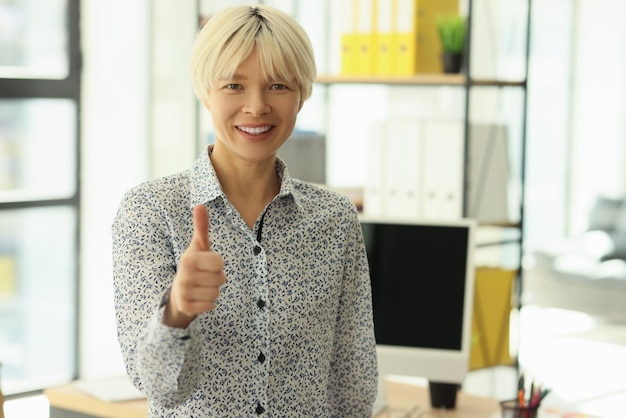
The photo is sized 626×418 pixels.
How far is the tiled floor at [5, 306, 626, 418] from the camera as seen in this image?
4523 mm

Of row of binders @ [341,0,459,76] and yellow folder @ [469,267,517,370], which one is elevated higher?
row of binders @ [341,0,459,76]

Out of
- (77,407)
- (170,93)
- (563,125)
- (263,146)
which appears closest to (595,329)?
(563,125)

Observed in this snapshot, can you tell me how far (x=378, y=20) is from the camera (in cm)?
366

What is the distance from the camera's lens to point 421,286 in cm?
242

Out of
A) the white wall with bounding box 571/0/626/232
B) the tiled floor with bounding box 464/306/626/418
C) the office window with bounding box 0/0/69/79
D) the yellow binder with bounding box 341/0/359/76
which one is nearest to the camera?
the yellow binder with bounding box 341/0/359/76

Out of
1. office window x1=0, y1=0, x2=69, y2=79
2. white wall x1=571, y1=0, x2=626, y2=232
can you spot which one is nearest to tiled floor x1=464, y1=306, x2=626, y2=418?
white wall x1=571, y1=0, x2=626, y2=232

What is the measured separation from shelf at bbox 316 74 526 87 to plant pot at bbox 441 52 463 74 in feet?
0.17

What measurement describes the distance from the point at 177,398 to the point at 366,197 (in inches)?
89.8

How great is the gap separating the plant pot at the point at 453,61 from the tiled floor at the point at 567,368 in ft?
4.23

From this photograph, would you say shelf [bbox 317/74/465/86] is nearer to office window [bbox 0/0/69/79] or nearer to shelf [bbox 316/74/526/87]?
shelf [bbox 316/74/526/87]

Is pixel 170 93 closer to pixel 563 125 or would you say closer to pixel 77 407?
pixel 77 407

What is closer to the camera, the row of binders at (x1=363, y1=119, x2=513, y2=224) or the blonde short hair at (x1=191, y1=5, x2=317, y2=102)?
the blonde short hair at (x1=191, y1=5, x2=317, y2=102)

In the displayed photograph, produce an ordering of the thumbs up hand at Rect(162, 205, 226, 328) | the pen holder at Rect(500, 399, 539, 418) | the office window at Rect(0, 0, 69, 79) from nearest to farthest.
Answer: the thumbs up hand at Rect(162, 205, 226, 328), the pen holder at Rect(500, 399, 539, 418), the office window at Rect(0, 0, 69, 79)

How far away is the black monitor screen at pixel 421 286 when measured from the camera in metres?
2.41
